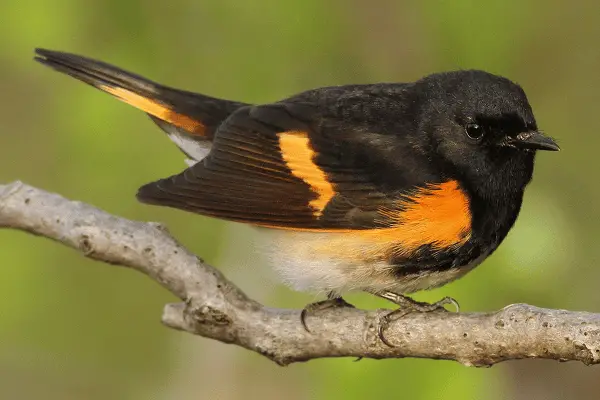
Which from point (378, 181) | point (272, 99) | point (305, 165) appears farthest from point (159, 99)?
point (378, 181)

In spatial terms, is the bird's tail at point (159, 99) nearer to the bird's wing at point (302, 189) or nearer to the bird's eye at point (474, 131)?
the bird's wing at point (302, 189)

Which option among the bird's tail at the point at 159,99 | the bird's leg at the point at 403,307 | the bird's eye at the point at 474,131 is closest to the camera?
the bird's leg at the point at 403,307

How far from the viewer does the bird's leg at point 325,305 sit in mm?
3455

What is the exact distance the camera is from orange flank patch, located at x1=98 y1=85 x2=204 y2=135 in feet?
13.5

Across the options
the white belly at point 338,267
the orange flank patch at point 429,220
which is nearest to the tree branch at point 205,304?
the white belly at point 338,267

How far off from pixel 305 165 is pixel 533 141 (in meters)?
0.83

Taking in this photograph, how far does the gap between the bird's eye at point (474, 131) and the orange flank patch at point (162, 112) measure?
1137 mm

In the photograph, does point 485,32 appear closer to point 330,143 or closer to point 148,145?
point 330,143

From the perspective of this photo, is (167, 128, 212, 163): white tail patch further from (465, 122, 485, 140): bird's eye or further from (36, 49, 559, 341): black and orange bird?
(465, 122, 485, 140): bird's eye

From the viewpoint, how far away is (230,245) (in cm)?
461

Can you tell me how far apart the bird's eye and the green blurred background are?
1.23 ft

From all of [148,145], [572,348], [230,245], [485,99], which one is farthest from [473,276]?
[148,145]

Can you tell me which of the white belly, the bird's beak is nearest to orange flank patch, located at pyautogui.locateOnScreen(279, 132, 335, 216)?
the white belly

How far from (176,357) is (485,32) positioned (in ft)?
7.11
